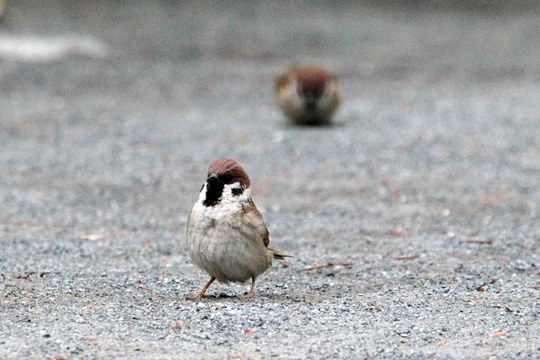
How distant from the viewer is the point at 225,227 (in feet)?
20.0

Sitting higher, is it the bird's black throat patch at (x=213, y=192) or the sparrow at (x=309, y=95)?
the sparrow at (x=309, y=95)

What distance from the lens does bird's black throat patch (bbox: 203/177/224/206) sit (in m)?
6.14

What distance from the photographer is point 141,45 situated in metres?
18.7

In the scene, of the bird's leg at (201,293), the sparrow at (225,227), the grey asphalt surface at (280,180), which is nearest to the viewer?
the grey asphalt surface at (280,180)

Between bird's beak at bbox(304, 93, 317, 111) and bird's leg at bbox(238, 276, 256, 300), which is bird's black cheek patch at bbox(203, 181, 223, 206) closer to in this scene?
bird's leg at bbox(238, 276, 256, 300)

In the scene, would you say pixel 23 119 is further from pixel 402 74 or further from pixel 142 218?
pixel 402 74

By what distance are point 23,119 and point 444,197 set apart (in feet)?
18.7

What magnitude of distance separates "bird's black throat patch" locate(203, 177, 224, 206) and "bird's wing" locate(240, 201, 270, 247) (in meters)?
0.16

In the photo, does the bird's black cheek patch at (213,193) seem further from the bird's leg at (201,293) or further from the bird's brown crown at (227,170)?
the bird's leg at (201,293)

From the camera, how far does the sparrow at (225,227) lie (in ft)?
20.0

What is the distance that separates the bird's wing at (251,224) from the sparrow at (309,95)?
22.8 feet

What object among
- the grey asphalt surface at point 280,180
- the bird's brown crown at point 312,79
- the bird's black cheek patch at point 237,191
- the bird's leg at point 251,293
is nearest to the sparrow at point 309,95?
the bird's brown crown at point 312,79

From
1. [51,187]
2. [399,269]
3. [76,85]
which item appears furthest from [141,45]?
[399,269]

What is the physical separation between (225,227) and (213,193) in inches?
8.0
